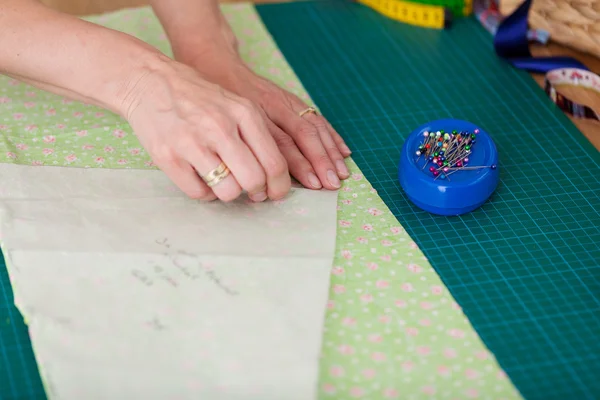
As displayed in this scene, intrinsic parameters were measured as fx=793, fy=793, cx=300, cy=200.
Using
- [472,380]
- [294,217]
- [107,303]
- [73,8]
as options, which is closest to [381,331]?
[472,380]

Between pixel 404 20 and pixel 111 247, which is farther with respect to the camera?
pixel 404 20

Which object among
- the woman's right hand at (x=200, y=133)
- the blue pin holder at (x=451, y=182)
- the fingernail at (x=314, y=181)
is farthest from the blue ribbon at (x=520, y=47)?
the woman's right hand at (x=200, y=133)

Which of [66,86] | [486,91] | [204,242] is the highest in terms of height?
[66,86]

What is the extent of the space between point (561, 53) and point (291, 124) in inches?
25.9

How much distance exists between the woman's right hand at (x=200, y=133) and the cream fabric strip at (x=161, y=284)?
0.08 meters

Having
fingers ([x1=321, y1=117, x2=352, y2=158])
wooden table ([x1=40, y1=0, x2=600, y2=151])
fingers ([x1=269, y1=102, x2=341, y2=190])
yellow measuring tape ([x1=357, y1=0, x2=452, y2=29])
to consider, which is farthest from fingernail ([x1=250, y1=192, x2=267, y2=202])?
yellow measuring tape ([x1=357, y1=0, x2=452, y2=29])

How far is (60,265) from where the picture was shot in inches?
43.8

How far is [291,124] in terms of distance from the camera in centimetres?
139

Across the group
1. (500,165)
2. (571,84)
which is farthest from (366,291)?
(571,84)

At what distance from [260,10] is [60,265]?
97 cm

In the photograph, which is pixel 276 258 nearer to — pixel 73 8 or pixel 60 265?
pixel 60 265

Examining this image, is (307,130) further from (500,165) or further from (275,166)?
(500,165)

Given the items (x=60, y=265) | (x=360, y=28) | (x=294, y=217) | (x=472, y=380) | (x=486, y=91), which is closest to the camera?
(x=472, y=380)

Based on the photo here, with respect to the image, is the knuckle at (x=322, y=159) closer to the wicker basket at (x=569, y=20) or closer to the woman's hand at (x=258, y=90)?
the woman's hand at (x=258, y=90)
